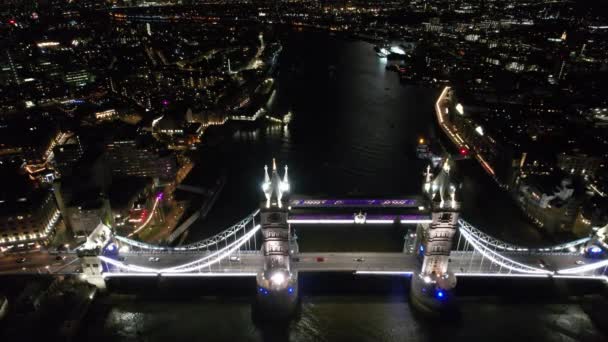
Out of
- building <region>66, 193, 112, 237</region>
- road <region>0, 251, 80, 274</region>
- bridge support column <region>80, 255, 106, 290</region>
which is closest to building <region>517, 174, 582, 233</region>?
bridge support column <region>80, 255, 106, 290</region>

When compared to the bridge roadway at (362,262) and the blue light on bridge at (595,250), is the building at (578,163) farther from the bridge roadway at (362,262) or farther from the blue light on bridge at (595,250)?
the bridge roadway at (362,262)

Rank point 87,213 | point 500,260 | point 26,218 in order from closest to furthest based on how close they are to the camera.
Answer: point 500,260
point 26,218
point 87,213

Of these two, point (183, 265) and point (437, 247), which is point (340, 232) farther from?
point (183, 265)

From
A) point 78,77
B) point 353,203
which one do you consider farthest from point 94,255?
point 78,77

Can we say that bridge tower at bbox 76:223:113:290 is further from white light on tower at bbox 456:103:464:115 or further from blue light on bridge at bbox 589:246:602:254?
white light on tower at bbox 456:103:464:115

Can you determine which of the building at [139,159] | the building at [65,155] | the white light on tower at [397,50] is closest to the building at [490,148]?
the building at [139,159]

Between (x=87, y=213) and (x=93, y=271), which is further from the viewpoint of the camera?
(x=87, y=213)
